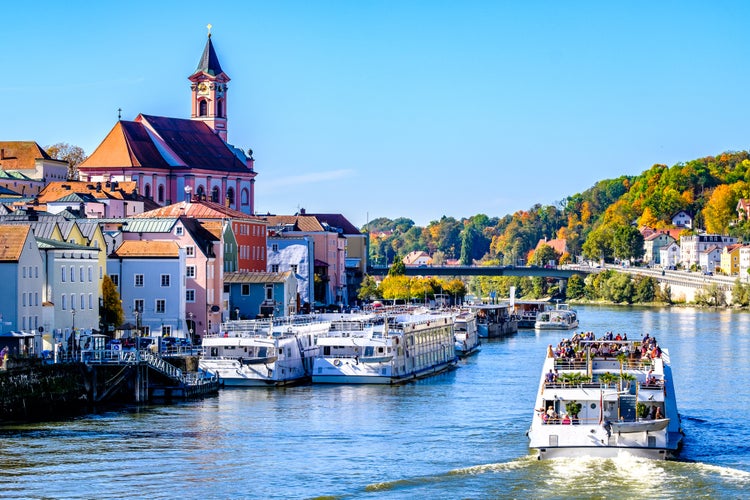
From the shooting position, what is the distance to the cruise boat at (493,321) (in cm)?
12206

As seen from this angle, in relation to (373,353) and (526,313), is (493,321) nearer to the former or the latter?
(526,313)

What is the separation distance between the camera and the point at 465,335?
330 ft

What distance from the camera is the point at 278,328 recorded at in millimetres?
76812

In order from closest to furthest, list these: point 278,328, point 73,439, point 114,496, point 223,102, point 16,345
→ point 114,496
point 73,439
point 16,345
point 278,328
point 223,102

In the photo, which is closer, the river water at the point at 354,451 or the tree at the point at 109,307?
the river water at the point at 354,451

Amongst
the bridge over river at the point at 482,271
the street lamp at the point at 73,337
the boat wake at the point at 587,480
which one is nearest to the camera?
the boat wake at the point at 587,480

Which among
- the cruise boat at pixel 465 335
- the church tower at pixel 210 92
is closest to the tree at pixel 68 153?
the church tower at pixel 210 92

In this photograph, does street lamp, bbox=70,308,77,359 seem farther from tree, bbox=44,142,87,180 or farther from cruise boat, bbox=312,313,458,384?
tree, bbox=44,142,87,180

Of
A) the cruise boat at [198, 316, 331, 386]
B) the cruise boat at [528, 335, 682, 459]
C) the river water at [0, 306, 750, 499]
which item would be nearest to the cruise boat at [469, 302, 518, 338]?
the cruise boat at [198, 316, 331, 386]

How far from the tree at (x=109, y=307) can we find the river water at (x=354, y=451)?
11.9 meters

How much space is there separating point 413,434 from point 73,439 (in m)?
11.2

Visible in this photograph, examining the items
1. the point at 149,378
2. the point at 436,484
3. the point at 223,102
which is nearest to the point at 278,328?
the point at 149,378

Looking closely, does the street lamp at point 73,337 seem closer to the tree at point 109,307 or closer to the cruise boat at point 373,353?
the tree at point 109,307

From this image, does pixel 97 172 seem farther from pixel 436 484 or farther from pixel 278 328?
pixel 436 484
